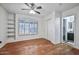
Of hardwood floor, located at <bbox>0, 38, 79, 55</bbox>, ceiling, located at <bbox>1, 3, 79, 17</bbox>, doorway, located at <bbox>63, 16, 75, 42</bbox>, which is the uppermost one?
ceiling, located at <bbox>1, 3, 79, 17</bbox>

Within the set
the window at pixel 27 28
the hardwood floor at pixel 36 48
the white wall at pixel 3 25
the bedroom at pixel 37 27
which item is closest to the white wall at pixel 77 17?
the bedroom at pixel 37 27

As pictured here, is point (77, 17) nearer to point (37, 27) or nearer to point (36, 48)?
point (37, 27)

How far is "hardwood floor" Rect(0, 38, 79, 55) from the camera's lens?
188cm

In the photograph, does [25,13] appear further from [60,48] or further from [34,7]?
[60,48]

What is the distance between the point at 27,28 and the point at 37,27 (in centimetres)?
21

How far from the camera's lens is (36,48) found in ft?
6.33

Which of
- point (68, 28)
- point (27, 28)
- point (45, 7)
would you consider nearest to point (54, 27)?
point (68, 28)

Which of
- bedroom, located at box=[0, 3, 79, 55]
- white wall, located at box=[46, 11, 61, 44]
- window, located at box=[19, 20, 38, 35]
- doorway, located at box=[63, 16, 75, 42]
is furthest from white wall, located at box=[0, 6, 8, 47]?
doorway, located at box=[63, 16, 75, 42]

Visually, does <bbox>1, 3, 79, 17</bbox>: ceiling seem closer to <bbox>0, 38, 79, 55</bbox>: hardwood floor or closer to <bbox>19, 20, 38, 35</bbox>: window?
<bbox>19, 20, 38, 35</bbox>: window

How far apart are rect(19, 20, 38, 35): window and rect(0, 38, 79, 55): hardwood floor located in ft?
0.58

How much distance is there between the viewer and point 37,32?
200cm

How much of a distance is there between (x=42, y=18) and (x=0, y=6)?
0.84 m

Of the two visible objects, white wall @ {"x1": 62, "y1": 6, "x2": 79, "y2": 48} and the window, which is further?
the window
